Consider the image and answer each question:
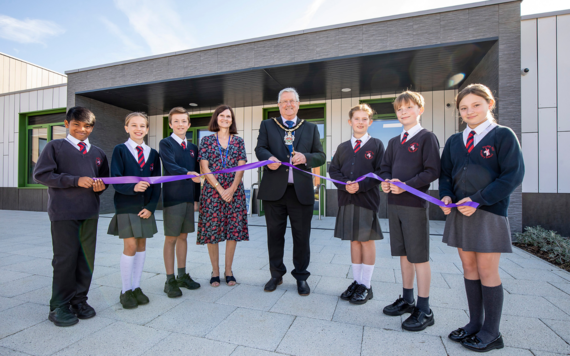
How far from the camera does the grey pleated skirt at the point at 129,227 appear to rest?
243 cm

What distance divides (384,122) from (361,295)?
6.20m

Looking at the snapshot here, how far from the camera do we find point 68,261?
222cm

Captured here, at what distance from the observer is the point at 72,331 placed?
206 centimetres

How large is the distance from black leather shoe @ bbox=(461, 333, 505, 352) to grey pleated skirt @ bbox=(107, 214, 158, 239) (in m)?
2.44

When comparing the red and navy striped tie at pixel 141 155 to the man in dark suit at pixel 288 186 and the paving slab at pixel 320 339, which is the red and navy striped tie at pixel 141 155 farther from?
the paving slab at pixel 320 339

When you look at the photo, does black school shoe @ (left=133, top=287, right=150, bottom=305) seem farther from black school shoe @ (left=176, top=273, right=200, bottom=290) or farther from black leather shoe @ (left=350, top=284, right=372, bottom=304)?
black leather shoe @ (left=350, top=284, right=372, bottom=304)

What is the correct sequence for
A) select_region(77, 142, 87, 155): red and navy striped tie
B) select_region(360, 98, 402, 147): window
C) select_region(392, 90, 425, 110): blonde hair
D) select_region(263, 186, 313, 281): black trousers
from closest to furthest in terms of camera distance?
select_region(392, 90, 425, 110): blonde hair, select_region(77, 142, 87, 155): red and navy striped tie, select_region(263, 186, 313, 281): black trousers, select_region(360, 98, 402, 147): window

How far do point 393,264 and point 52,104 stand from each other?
11.4 m

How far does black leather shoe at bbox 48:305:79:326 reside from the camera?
2.12 m

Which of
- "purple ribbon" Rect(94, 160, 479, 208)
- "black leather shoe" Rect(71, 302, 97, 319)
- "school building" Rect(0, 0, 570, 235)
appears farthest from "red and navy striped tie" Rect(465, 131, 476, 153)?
"school building" Rect(0, 0, 570, 235)

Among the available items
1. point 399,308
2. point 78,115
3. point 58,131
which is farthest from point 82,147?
point 58,131

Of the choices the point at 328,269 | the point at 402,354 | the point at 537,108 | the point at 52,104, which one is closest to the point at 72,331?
the point at 402,354

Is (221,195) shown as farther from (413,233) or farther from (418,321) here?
(418,321)

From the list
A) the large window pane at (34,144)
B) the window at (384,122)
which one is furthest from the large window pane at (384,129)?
the large window pane at (34,144)
